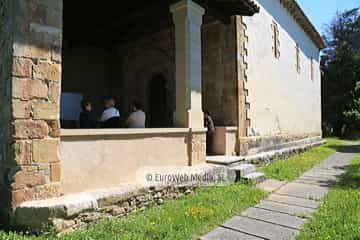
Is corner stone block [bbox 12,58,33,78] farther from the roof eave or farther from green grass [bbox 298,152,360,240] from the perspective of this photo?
the roof eave

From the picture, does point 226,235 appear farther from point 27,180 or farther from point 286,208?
point 27,180

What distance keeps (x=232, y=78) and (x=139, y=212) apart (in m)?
4.59

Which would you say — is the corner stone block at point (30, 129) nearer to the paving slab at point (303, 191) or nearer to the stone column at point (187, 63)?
the stone column at point (187, 63)

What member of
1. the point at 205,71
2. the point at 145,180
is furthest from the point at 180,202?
the point at 205,71

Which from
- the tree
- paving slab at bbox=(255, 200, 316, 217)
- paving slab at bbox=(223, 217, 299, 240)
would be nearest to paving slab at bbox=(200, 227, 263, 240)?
paving slab at bbox=(223, 217, 299, 240)

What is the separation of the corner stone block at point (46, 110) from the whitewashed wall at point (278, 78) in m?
5.64

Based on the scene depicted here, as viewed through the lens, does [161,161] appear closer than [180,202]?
No

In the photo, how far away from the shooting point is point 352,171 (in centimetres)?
813

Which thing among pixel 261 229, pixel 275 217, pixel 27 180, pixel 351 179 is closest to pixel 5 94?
pixel 27 180

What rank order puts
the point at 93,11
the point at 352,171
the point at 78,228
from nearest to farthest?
the point at 78,228 → the point at 93,11 → the point at 352,171

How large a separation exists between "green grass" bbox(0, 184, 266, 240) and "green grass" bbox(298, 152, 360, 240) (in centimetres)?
106

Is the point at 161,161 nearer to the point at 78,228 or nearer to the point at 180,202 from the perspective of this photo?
the point at 180,202

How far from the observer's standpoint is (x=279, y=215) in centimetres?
444

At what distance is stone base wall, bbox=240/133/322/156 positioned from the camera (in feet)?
26.4
